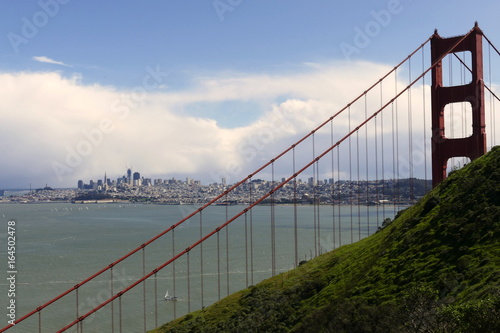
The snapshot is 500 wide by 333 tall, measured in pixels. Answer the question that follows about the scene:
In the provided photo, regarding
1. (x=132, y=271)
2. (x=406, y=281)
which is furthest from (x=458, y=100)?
(x=132, y=271)

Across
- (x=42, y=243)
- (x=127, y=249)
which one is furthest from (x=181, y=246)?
(x=42, y=243)

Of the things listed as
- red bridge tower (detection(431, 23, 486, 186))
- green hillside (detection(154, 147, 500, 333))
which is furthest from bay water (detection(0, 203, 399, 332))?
red bridge tower (detection(431, 23, 486, 186))

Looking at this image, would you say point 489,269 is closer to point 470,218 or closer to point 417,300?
point 417,300

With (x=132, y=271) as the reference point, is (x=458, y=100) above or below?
above

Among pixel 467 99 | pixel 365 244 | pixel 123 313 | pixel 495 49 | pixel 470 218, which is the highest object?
pixel 495 49

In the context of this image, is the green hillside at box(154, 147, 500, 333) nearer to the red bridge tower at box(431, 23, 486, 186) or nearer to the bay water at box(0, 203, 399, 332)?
the red bridge tower at box(431, 23, 486, 186)

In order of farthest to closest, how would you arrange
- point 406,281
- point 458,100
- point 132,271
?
point 132,271, point 458,100, point 406,281

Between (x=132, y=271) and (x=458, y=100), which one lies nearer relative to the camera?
(x=458, y=100)

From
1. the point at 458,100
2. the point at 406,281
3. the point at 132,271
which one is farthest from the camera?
the point at 132,271

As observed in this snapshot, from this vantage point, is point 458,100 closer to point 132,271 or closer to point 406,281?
point 406,281
